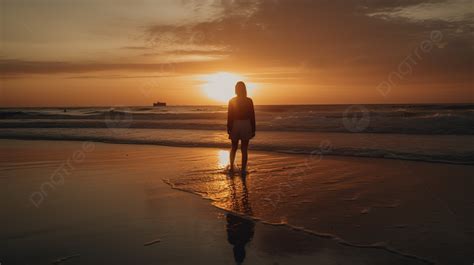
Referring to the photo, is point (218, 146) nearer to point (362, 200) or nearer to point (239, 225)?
point (362, 200)

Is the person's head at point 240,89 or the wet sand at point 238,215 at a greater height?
the person's head at point 240,89

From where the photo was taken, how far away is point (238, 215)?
193 inches

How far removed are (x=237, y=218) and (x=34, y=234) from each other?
8.07ft

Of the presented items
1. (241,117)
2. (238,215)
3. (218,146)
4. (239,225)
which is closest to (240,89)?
(241,117)

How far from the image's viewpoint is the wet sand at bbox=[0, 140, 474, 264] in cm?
360

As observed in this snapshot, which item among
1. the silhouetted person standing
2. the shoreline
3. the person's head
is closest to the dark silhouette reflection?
the silhouetted person standing

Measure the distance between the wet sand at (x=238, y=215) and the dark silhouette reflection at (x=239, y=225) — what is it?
0.05 ft

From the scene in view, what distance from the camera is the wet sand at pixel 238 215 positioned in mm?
3598

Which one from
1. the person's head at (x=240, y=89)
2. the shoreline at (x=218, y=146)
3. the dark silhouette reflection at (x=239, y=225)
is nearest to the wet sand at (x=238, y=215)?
the dark silhouette reflection at (x=239, y=225)

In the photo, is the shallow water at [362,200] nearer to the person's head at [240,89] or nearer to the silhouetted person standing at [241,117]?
the silhouetted person standing at [241,117]

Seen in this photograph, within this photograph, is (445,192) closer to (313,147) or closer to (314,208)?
(314,208)

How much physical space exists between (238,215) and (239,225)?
1.40 feet

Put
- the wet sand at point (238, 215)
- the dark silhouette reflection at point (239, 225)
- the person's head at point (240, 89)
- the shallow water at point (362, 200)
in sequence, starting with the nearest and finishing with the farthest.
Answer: the wet sand at point (238, 215), the dark silhouette reflection at point (239, 225), the shallow water at point (362, 200), the person's head at point (240, 89)

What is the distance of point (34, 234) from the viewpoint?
4.17 metres
